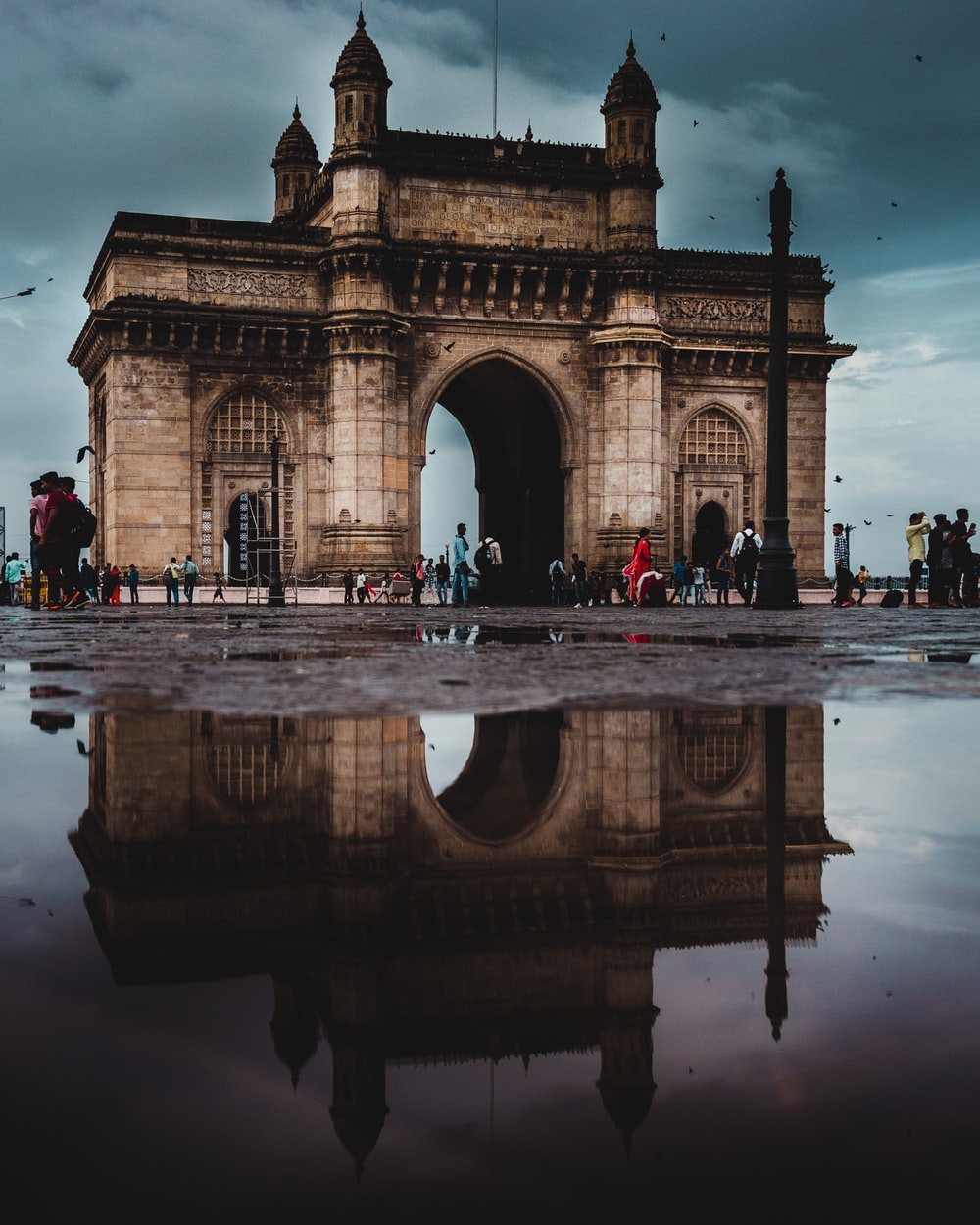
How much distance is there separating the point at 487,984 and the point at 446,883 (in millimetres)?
482

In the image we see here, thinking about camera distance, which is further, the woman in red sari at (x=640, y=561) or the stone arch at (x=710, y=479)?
the stone arch at (x=710, y=479)

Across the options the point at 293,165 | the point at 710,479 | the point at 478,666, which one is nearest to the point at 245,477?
the point at 710,479

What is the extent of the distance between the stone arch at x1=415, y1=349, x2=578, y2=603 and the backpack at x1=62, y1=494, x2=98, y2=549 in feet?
66.2

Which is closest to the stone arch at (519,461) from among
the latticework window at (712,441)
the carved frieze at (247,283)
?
the latticework window at (712,441)

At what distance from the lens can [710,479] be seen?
3853 cm

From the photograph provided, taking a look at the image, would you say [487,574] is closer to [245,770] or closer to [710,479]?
[710,479]

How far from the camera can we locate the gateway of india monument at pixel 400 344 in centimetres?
3406

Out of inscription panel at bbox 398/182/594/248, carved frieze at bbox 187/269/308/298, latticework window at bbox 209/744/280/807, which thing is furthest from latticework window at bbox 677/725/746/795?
inscription panel at bbox 398/182/594/248

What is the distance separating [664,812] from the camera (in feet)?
8.68

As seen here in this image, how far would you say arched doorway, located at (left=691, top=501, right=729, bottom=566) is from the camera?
3897 cm

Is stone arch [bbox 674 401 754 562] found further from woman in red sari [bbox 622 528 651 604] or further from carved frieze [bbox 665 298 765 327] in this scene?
woman in red sari [bbox 622 528 651 604]

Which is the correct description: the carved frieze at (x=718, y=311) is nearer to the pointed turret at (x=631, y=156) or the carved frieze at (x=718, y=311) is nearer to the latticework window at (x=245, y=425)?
the pointed turret at (x=631, y=156)

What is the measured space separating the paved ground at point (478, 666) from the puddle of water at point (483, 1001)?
2.16 meters

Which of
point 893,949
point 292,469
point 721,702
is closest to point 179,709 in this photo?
point 721,702
